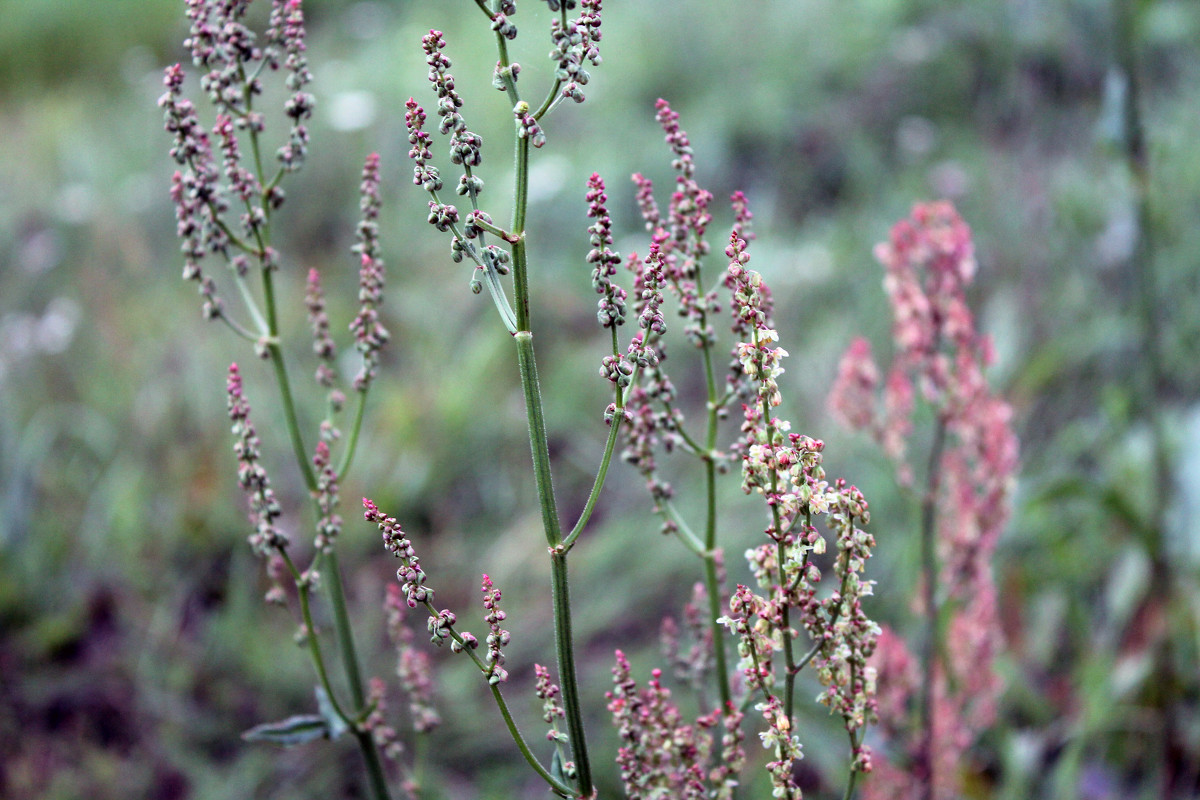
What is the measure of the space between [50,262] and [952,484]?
428 cm

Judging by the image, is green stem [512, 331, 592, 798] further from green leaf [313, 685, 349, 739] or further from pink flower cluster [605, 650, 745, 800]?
green leaf [313, 685, 349, 739]

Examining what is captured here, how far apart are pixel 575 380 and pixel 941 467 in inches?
84.9

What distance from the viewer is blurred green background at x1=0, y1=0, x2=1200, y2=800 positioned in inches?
106

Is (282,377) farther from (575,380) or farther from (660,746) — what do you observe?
(575,380)

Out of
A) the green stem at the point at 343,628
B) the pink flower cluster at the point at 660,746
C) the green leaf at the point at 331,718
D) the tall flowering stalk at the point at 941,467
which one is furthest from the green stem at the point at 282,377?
the tall flowering stalk at the point at 941,467

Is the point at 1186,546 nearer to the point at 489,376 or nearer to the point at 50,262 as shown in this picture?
the point at 489,376

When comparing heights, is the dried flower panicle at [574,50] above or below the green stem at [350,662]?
above

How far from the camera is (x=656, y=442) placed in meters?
1.33

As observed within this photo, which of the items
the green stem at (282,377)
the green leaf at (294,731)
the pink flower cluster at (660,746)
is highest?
the green stem at (282,377)

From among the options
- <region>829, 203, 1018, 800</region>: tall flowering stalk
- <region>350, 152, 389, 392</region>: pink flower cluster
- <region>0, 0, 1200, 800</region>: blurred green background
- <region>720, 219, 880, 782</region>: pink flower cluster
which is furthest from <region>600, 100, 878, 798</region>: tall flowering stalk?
<region>0, 0, 1200, 800</region>: blurred green background

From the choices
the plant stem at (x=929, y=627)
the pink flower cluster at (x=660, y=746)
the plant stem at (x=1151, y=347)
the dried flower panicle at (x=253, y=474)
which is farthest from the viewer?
the plant stem at (x=1151, y=347)

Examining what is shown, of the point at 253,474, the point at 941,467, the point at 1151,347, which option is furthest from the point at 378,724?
the point at 1151,347

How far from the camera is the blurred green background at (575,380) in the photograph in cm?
270

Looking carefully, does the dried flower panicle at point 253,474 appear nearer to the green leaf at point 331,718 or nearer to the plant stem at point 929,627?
the green leaf at point 331,718
